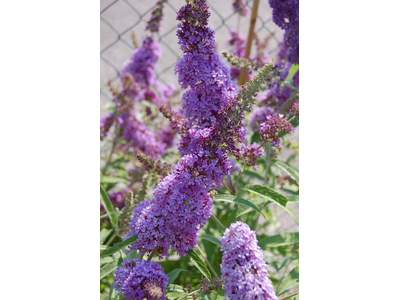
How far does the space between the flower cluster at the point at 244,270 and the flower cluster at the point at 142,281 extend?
0.17 meters

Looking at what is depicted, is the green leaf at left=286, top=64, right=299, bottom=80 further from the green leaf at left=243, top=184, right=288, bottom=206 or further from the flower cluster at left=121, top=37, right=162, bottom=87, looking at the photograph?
the flower cluster at left=121, top=37, right=162, bottom=87

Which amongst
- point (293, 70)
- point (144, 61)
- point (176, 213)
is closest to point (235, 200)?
point (176, 213)

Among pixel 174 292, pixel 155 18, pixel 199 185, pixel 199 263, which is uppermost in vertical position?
pixel 155 18

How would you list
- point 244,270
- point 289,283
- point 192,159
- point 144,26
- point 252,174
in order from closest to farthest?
point 244,270 → point 192,159 → point 289,283 → point 252,174 → point 144,26

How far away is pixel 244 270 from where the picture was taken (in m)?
0.79

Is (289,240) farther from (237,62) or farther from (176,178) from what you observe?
(237,62)

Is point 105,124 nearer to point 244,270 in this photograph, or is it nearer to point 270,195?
point 270,195

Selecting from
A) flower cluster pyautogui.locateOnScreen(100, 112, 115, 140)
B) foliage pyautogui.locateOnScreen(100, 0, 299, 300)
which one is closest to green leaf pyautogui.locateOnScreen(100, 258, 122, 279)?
foliage pyautogui.locateOnScreen(100, 0, 299, 300)

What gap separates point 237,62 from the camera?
131cm

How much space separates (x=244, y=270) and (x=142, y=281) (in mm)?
260

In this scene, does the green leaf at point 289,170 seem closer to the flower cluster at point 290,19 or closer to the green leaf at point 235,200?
the green leaf at point 235,200

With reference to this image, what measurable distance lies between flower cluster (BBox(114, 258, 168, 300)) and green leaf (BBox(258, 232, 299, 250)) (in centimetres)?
42

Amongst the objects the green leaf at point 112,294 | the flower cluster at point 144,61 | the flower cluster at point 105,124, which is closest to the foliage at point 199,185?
the green leaf at point 112,294

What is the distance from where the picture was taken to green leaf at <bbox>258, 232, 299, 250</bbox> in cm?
119
